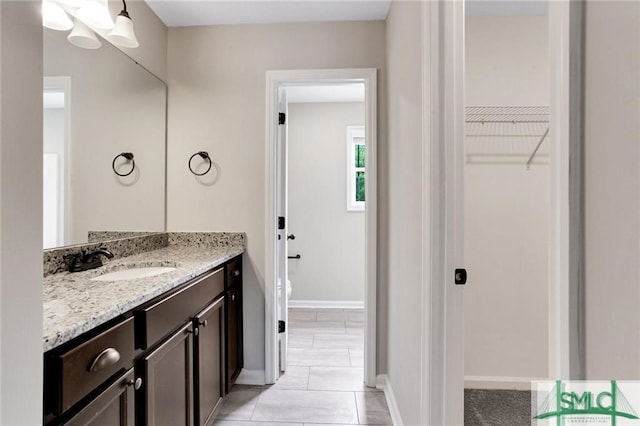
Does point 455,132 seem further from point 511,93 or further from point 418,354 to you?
point 511,93

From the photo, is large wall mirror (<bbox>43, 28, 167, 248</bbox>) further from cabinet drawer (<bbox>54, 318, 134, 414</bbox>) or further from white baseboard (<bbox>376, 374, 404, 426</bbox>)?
white baseboard (<bbox>376, 374, 404, 426</bbox>)

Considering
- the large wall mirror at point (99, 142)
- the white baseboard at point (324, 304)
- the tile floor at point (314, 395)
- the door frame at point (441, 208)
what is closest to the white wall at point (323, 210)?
the white baseboard at point (324, 304)

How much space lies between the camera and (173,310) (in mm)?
1293

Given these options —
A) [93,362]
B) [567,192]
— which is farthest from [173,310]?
[567,192]

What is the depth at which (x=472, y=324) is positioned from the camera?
2.19m

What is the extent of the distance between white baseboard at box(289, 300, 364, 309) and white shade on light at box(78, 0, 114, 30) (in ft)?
10.3

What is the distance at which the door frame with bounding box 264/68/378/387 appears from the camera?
2174 millimetres

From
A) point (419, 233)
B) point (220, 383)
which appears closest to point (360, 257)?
point (220, 383)

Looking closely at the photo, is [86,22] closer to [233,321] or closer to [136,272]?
[136,272]

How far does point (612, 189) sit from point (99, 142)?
6.69ft

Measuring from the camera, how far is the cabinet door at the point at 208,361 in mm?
1512

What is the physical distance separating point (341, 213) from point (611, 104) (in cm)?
351

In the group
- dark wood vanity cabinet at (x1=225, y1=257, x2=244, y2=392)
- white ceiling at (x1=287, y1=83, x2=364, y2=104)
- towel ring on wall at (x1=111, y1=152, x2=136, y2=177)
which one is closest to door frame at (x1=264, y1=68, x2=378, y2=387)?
dark wood vanity cabinet at (x1=225, y1=257, x2=244, y2=392)
